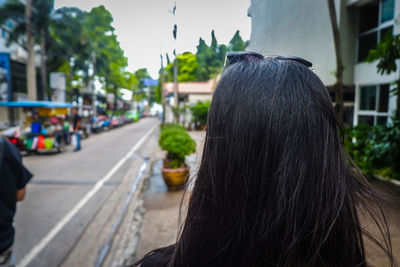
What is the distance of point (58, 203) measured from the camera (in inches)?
212

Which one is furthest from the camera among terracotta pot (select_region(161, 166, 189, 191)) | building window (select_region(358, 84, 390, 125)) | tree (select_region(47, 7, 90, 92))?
tree (select_region(47, 7, 90, 92))

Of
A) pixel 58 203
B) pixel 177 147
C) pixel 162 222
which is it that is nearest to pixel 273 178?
pixel 162 222

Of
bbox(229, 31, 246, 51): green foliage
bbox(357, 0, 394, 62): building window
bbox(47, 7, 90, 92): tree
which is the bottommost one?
bbox(229, 31, 246, 51): green foliage

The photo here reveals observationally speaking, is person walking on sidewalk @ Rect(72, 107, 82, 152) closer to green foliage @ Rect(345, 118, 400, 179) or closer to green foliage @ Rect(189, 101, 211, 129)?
green foliage @ Rect(189, 101, 211, 129)

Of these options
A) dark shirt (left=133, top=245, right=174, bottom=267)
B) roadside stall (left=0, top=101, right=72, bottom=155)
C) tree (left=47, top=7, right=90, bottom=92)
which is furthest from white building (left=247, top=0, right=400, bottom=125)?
tree (left=47, top=7, right=90, bottom=92)

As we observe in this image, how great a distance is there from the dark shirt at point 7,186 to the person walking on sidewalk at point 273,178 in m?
1.58

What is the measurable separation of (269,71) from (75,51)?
27.2 meters

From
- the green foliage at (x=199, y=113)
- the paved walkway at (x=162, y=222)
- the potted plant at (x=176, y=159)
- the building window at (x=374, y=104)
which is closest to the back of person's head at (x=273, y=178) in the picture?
the paved walkway at (x=162, y=222)

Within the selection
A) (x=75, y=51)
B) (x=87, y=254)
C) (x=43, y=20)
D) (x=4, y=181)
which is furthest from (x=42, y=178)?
(x=75, y=51)

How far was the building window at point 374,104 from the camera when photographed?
7075 mm

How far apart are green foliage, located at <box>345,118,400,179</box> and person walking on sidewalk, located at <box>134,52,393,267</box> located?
4591 millimetres

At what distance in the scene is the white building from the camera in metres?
0.96

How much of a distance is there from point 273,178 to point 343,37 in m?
6.26

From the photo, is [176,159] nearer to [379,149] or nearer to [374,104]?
[379,149]
